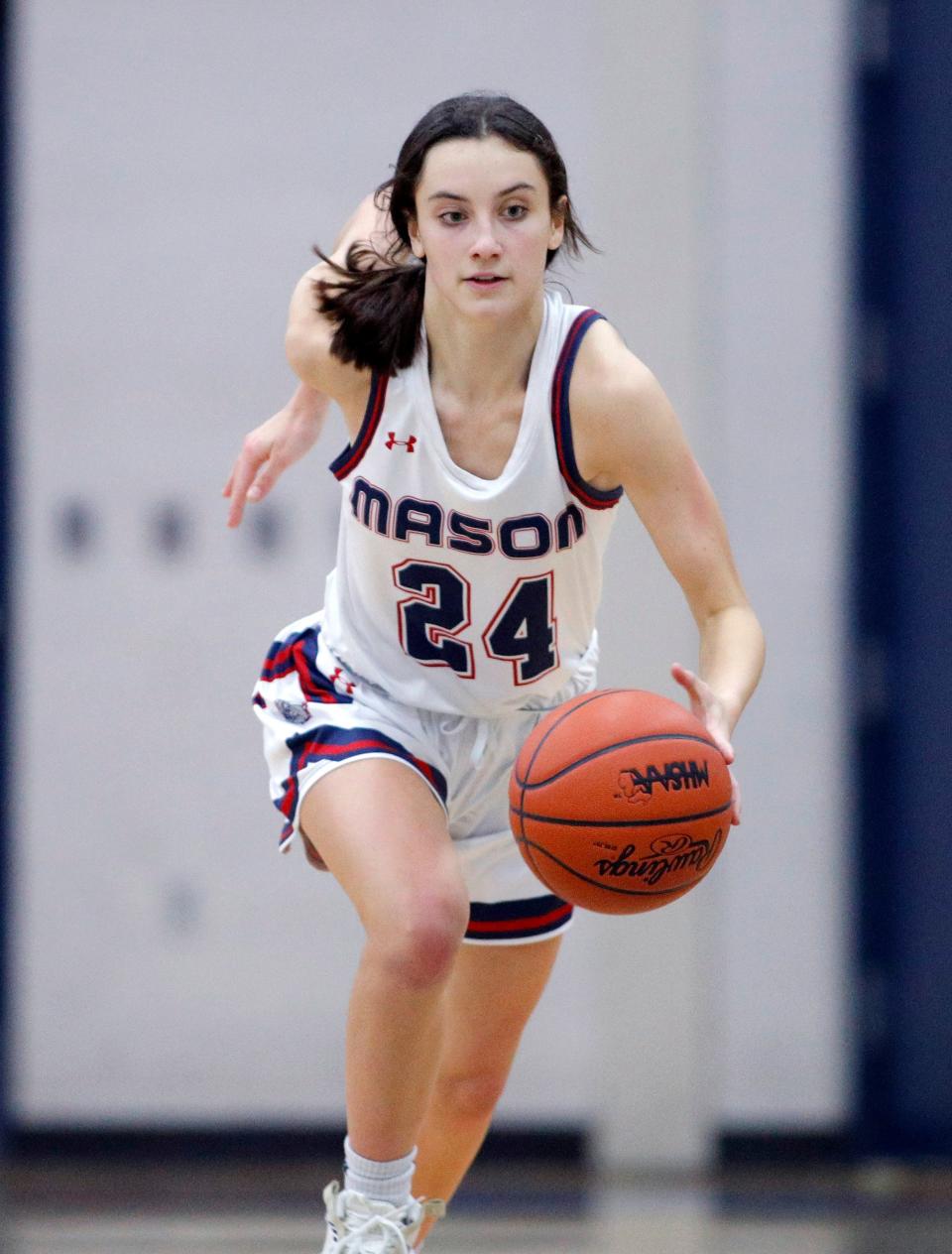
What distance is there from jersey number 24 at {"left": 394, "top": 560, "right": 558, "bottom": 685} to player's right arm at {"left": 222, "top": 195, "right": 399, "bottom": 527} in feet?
0.97

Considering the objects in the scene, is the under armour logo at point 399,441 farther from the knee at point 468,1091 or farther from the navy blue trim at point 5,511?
the navy blue trim at point 5,511

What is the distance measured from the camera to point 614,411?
2631 millimetres

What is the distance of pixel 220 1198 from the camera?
526 centimetres

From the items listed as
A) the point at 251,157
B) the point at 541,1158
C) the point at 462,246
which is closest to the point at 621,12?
the point at 251,157

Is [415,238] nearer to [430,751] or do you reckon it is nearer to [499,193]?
[499,193]

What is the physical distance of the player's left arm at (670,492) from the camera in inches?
104

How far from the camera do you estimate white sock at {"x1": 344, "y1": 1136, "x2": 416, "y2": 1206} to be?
2.64 meters

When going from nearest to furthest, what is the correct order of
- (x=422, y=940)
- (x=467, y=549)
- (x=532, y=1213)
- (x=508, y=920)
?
(x=422, y=940) < (x=467, y=549) < (x=508, y=920) < (x=532, y=1213)

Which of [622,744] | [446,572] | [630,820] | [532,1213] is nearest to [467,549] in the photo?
[446,572]

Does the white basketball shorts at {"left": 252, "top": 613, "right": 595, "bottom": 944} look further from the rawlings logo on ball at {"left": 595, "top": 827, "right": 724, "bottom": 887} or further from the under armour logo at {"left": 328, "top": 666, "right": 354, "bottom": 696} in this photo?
the rawlings logo on ball at {"left": 595, "top": 827, "right": 724, "bottom": 887}

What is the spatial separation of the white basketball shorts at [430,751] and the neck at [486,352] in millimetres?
534

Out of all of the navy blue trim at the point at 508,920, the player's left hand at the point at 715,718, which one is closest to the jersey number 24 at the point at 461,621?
the player's left hand at the point at 715,718

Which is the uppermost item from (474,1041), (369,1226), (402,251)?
(402,251)

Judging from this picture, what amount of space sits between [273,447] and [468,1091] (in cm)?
121
